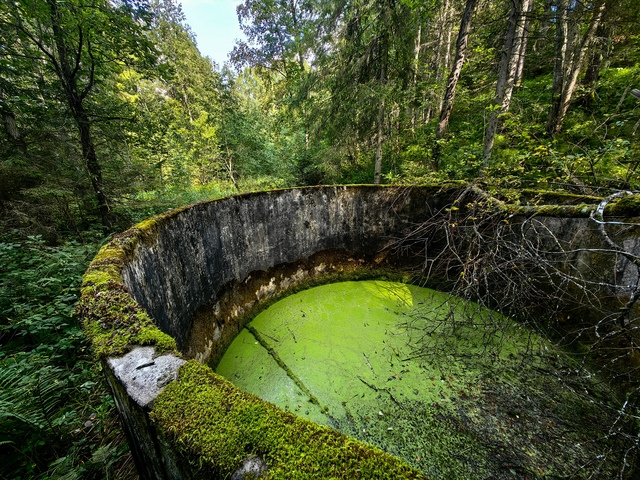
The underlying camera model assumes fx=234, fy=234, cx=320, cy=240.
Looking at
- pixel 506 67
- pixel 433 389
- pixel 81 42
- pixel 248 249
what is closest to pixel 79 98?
pixel 81 42

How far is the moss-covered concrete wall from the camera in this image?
21.7 inches

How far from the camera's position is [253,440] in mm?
563

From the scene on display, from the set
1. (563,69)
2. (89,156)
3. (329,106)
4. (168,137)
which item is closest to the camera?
(89,156)

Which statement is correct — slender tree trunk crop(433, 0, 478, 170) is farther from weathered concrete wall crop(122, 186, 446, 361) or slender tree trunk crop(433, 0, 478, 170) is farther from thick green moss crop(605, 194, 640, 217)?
thick green moss crop(605, 194, 640, 217)

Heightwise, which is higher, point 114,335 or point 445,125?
point 445,125

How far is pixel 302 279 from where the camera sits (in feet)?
12.0

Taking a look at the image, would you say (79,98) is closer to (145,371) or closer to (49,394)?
(49,394)

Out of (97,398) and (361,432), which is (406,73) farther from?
(97,398)

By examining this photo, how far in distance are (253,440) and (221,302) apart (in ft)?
7.55

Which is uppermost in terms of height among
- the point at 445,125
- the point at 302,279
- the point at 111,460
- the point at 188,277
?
the point at 445,125

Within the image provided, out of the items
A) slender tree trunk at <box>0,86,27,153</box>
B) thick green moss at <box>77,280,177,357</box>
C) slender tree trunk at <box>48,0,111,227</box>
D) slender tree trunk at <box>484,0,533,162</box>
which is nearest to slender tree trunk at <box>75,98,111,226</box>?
slender tree trunk at <box>48,0,111,227</box>

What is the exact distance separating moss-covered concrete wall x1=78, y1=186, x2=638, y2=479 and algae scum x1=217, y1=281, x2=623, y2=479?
0.66 meters

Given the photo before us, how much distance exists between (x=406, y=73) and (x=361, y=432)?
215 inches

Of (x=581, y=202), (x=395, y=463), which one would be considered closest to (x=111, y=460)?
(x=395, y=463)
